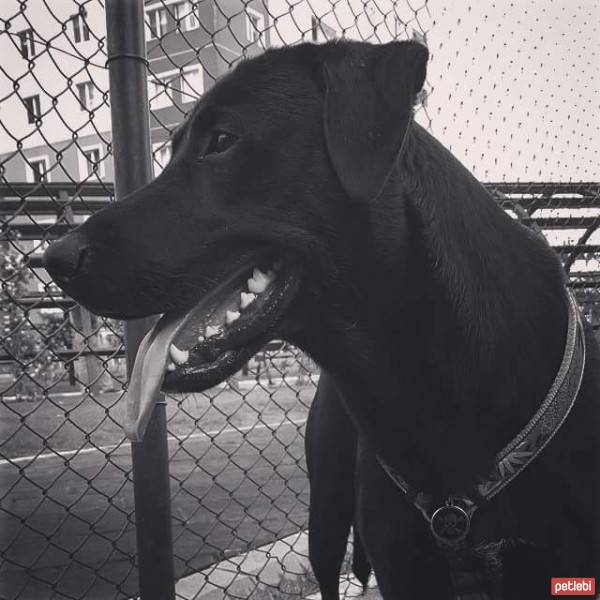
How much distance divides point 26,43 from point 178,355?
4.18 feet

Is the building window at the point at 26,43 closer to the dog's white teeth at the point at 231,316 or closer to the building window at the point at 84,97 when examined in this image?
the building window at the point at 84,97

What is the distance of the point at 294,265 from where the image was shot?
1362mm

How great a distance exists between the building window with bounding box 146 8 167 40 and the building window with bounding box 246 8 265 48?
0.31m

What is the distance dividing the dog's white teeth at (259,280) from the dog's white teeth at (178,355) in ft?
0.66

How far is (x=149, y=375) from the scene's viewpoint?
4.27 feet

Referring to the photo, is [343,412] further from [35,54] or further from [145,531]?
[35,54]

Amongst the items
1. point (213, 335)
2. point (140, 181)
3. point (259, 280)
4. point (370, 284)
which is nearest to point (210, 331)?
point (213, 335)

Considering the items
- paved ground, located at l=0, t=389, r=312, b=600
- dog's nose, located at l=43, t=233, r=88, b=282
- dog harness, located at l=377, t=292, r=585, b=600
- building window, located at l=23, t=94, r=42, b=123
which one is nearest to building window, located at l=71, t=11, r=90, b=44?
building window, located at l=23, t=94, r=42, b=123

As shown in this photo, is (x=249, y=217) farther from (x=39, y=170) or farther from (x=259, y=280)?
(x=39, y=170)

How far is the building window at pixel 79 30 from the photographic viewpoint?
195 cm

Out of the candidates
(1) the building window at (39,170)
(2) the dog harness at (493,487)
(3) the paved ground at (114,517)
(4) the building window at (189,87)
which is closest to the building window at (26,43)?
(1) the building window at (39,170)

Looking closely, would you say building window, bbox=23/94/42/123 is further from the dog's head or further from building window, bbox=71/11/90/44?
the dog's head

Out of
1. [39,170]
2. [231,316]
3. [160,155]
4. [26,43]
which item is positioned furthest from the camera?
[160,155]

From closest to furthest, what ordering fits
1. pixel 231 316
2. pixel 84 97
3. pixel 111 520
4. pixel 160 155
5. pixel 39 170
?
1. pixel 231 316
2. pixel 39 170
3. pixel 160 155
4. pixel 84 97
5. pixel 111 520
